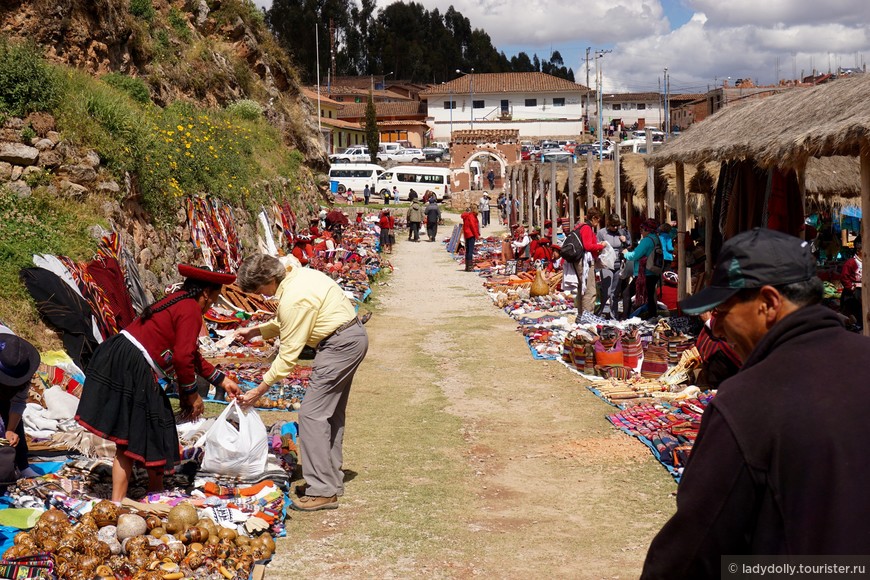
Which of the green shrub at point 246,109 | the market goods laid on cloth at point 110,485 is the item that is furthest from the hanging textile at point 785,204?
the green shrub at point 246,109

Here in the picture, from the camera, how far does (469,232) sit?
23.5 metres

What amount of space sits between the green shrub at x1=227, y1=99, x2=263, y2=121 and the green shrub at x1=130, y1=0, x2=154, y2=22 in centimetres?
360

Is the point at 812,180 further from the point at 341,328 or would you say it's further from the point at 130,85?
the point at 341,328

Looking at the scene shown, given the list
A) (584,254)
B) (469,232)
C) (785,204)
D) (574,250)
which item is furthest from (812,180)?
(469,232)

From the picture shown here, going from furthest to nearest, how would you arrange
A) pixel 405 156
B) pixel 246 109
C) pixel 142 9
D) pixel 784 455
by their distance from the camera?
pixel 405 156 → pixel 246 109 → pixel 142 9 → pixel 784 455

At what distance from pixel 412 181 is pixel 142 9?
99.5 feet

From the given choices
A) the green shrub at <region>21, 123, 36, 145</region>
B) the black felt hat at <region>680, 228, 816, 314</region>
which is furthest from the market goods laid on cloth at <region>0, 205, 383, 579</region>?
the black felt hat at <region>680, 228, 816, 314</region>

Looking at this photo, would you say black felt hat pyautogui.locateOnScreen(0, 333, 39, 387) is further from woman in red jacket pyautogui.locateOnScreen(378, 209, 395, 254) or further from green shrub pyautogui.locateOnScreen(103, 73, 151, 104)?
woman in red jacket pyautogui.locateOnScreen(378, 209, 395, 254)

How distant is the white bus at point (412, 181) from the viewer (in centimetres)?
5059

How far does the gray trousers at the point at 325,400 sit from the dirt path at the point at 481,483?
0.26 metres

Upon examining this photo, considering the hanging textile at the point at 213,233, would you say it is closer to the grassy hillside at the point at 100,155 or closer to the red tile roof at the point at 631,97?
the grassy hillside at the point at 100,155

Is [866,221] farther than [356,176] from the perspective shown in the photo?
No

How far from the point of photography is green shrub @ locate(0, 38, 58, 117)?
11867 mm

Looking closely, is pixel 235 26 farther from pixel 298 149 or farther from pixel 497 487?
pixel 497 487
